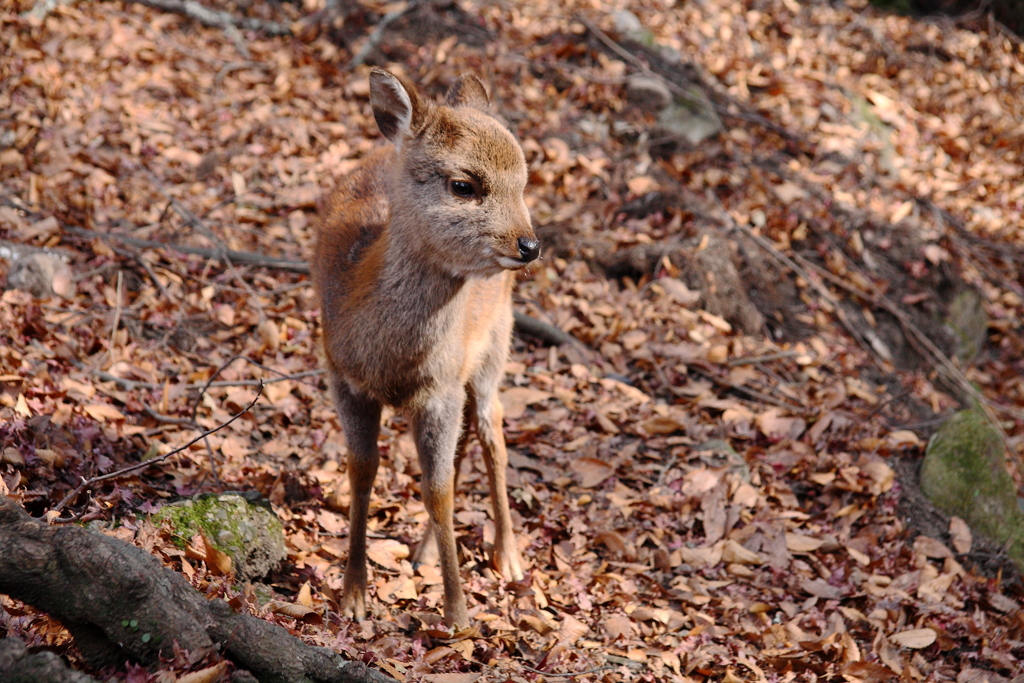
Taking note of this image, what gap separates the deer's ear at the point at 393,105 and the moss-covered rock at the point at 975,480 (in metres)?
4.43

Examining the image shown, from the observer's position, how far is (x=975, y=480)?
18.3ft

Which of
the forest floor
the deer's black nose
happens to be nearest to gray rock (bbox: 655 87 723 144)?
the forest floor

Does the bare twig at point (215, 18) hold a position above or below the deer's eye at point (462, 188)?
below

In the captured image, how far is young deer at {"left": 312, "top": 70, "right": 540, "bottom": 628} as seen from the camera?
3.64 meters

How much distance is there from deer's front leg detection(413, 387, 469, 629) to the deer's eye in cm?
101

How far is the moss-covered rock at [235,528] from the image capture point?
12.7ft

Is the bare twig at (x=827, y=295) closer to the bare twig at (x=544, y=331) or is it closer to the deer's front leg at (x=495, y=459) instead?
the bare twig at (x=544, y=331)

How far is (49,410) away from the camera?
4324mm

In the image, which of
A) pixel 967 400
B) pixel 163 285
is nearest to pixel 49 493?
pixel 163 285

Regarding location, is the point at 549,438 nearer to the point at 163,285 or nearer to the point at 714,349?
the point at 714,349

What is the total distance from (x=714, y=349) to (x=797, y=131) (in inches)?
155

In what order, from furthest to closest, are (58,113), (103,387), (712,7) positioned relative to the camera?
(712,7)
(58,113)
(103,387)

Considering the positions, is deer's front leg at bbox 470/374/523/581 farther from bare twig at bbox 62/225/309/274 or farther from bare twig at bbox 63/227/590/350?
bare twig at bbox 62/225/309/274

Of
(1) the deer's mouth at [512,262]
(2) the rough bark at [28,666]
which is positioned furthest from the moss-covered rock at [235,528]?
(1) the deer's mouth at [512,262]
